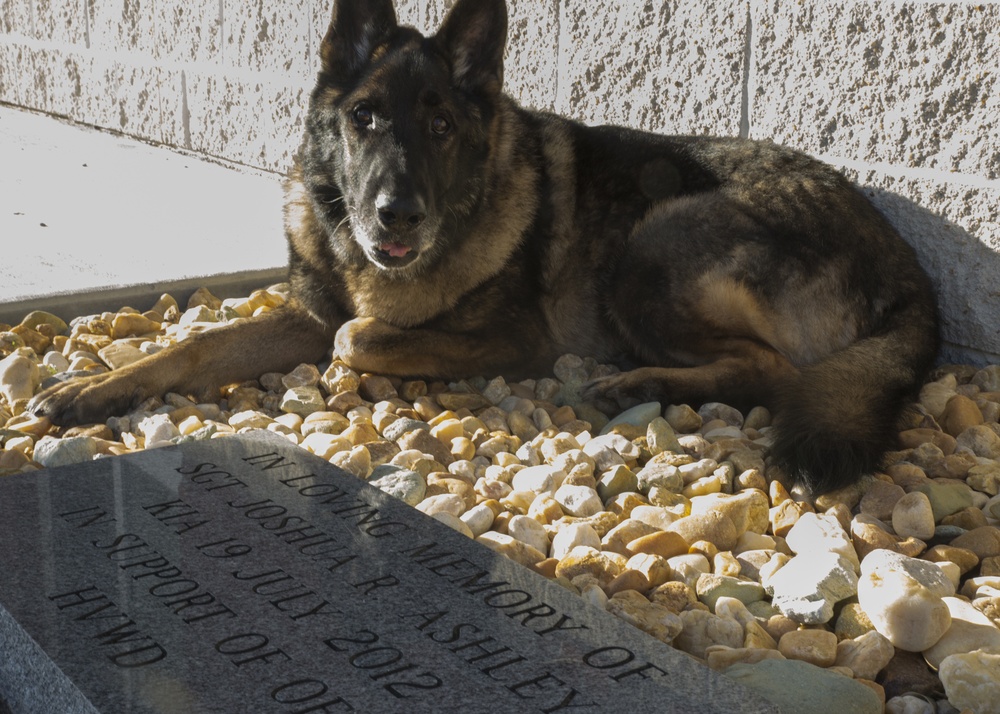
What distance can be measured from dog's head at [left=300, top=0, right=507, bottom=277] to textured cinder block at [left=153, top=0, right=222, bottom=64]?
335cm

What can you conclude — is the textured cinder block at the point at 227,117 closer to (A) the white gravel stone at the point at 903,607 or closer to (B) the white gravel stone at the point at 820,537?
(B) the white gravel stone at the point at 820,537

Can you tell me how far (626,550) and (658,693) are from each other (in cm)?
80

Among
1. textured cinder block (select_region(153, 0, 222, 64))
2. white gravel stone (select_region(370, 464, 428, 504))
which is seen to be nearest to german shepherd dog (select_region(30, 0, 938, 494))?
white gravel stone (select_region(370, 464, 428, 504))

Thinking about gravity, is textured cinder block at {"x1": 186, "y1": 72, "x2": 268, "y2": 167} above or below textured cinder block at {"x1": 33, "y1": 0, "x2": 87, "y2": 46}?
below

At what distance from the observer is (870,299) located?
3611mm

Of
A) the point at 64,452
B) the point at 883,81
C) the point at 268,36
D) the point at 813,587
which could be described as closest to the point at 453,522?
the point at 813,587

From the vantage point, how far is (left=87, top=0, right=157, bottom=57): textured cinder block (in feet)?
24.2

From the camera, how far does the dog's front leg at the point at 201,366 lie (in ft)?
11.2

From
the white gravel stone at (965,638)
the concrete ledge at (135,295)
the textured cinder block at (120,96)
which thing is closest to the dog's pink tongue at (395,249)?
the concrete ledge at (135,295)

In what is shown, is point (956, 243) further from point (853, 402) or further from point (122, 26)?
point (122, 26)

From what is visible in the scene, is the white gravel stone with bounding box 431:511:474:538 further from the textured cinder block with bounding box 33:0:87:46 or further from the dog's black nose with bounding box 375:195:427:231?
the textured cinder block with bounding box 33:0:87:46

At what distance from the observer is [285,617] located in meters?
1.99

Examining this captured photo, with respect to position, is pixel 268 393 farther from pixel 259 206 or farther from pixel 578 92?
pixel 259 206

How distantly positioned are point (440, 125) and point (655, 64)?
1.37m
